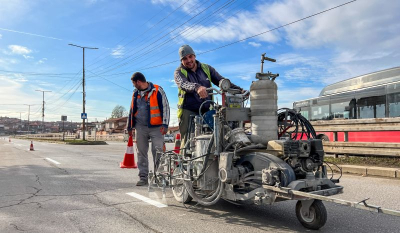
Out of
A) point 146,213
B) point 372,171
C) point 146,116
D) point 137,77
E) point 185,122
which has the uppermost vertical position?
point 137,77

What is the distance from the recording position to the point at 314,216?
10.5 feet

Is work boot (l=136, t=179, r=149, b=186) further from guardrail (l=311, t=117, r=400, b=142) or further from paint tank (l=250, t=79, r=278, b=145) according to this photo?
guardrail (l=311, t=117, r=400, b=142)

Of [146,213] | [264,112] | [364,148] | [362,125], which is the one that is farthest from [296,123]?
[362,125]

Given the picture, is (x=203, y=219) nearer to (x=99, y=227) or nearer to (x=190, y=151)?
(x=190, y=151)

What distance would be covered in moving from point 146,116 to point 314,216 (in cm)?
345

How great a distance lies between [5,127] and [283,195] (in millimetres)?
211075

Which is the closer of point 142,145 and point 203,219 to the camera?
point 203,219

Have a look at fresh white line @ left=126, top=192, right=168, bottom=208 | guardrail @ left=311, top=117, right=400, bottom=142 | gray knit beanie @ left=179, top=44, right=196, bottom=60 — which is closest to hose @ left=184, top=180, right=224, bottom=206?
fresh white line @ left=126, top=192, right=168, bottom=208

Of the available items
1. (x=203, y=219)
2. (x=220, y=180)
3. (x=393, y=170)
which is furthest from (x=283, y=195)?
(x=393, y=170)

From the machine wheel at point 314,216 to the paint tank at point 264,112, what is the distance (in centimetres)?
81

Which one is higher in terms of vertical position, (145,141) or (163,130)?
(163,130)

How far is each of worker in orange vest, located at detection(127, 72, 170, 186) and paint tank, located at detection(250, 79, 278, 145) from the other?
2.33 meters

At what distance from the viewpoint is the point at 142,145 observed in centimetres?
574

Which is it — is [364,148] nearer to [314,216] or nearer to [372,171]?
[372,171]
